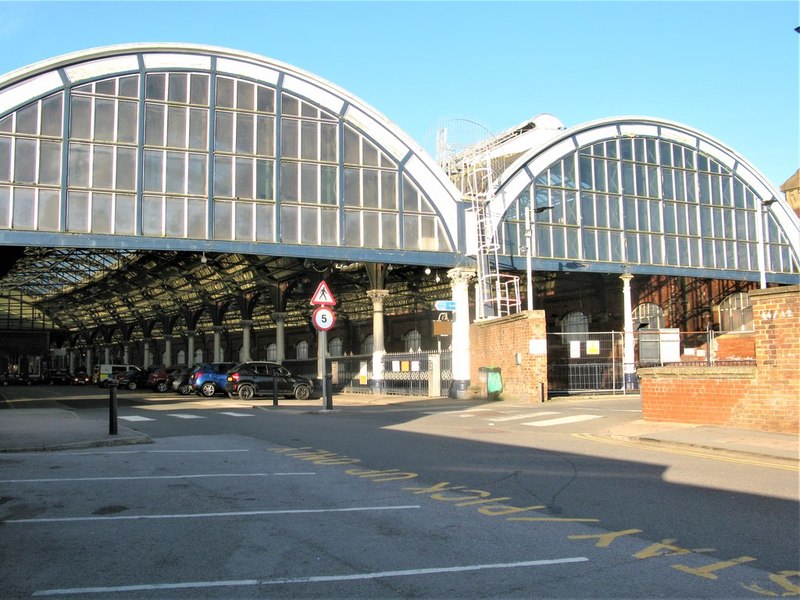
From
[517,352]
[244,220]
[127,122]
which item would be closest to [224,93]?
[127,122]

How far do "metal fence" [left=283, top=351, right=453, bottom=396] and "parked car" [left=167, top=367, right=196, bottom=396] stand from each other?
26.7ft

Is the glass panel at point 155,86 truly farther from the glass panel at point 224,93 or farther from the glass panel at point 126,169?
the glass panel at point 126,169

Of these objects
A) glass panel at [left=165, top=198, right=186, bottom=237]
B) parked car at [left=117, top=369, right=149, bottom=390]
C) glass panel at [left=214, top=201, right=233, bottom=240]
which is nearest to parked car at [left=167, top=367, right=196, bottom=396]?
parked car at [left=117, top=369, right=149, bottom=390]

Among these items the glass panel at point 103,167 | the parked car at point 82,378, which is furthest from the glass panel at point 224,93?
the parked car at point 82,378

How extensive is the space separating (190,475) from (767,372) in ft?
36.7

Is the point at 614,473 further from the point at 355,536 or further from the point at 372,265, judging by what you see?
the point at 372,265

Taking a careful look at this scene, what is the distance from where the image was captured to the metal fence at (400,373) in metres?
33.1

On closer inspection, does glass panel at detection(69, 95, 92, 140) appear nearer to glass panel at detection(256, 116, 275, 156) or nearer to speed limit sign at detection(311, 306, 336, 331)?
glass panel at detection(256, 116, 275, 156)

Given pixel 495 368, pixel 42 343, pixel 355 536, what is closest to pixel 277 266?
pixel 495 368

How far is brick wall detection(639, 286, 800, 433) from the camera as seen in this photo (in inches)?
559

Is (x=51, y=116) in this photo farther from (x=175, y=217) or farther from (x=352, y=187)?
(x=352, y=187)

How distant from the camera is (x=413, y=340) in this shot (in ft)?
198

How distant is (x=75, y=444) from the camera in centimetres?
1358

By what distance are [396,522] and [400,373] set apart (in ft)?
91.6
